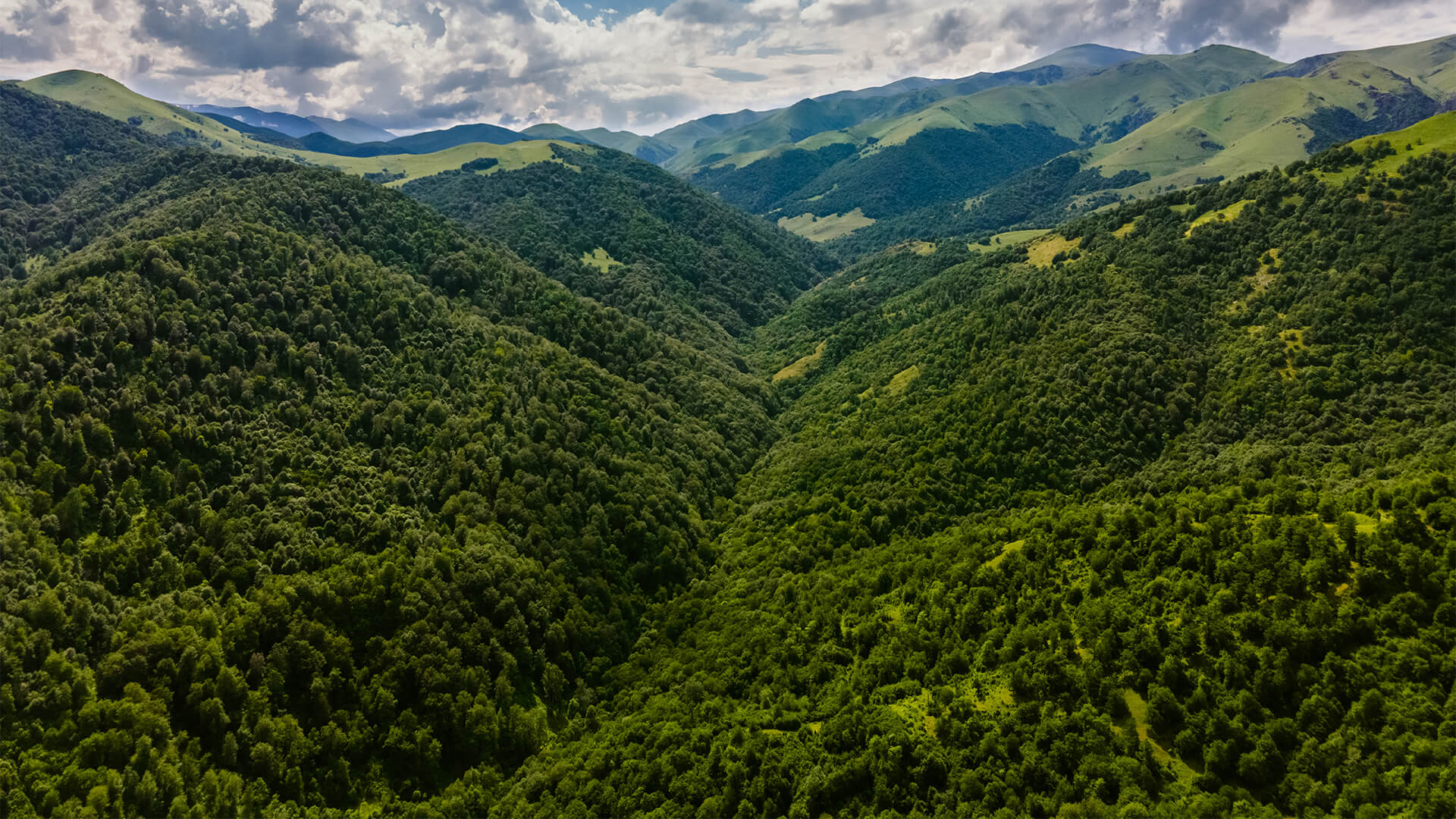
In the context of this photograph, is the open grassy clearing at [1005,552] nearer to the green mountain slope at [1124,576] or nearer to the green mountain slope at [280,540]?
the green mountain slope at [1124,576]

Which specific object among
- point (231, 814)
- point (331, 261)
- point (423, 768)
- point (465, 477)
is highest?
point (331, 261)

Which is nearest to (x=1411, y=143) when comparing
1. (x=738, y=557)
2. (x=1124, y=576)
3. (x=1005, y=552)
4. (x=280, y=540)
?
(x=1005, y=552)

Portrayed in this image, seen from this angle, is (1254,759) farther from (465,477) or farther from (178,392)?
(178,392)

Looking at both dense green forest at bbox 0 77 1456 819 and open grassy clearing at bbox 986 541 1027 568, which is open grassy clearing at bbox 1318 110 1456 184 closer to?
dense green forest at bbox 0 77 1456 819

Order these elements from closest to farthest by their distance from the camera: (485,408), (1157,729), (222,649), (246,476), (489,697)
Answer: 1. (1157,729)
2. (222,649)
3. (489,697)
4. (246,476)
5. (485,408)

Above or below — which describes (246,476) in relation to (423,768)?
above

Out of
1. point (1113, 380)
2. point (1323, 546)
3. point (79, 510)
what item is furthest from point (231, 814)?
point (1113, 380)

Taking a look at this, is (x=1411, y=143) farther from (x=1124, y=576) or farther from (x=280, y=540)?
(x=280, y=540)
